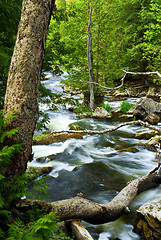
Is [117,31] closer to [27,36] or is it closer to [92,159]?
[92,159]

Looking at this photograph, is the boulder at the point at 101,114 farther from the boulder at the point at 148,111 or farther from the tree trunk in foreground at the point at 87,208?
the tree trunk in foreground at the point at 87,208

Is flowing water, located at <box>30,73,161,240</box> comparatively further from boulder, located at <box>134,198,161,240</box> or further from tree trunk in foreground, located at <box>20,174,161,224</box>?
tree trunk in foreground, located at <box>20,174,161,224</box>

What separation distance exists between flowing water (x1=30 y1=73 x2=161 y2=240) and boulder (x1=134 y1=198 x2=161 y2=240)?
0.23 m

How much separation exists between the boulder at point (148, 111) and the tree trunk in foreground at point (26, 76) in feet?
33.0

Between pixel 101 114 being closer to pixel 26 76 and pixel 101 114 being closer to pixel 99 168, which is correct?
pixel 99 168

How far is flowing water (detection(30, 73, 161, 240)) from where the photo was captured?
3392 millimetres

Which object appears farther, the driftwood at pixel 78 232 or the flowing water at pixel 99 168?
the flowing water at pixel 99 168

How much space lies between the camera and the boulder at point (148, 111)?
1092cm

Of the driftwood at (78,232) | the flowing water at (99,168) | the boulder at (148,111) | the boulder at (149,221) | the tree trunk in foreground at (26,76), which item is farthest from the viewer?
the boulder at (148,111)

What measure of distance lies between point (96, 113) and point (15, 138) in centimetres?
1161

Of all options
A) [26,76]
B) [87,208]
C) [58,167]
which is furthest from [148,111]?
[26,76]

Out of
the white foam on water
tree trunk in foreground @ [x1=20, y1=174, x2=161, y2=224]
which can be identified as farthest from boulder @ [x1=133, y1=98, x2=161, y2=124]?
tree trunk in foreground @ [x1=20, y1=174, x2=161, y2=224]

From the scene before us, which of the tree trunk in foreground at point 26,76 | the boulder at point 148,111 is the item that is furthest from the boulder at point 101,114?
the tree trunk in foreground at point 26,76

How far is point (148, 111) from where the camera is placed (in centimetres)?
1114
